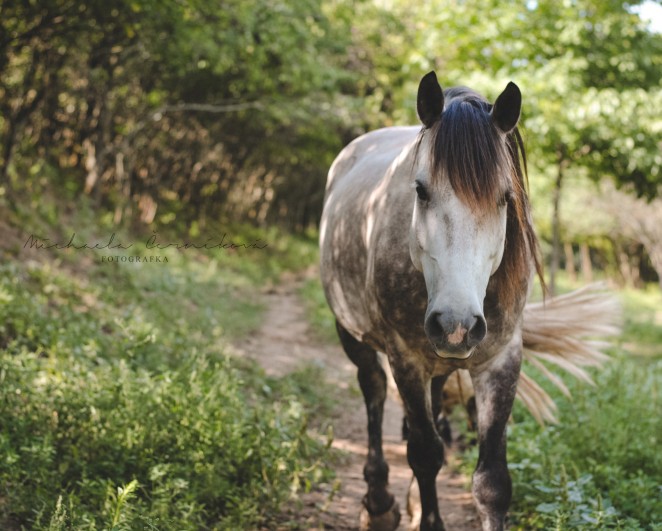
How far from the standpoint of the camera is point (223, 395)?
4098 mm

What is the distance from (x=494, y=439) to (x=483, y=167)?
48.0 inches

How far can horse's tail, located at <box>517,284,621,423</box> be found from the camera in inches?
158

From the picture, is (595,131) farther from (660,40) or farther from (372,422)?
(372,422)

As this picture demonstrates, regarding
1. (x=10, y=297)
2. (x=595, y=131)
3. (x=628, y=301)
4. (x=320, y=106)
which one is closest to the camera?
(x=10, y=297)

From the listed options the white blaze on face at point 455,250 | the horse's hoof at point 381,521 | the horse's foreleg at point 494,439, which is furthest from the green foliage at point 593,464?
the white blaze on face at point 455,250

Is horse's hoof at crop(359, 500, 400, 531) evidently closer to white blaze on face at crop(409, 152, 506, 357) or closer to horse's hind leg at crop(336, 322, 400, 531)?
horse's hind leg at crop(336, 322, 400, 531)

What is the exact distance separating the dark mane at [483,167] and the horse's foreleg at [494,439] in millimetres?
360

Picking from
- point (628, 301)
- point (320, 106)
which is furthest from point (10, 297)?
point (628, 301)

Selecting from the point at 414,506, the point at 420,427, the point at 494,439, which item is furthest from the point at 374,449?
the point at 494,439

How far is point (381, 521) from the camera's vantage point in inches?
141

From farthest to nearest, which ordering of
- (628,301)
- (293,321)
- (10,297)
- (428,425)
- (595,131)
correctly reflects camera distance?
1. (628,301)
2. (293,321)
3. (595,131)
4. (10,297)
5. (428,425)

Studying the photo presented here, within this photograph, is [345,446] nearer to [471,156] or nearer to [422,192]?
[422,192]

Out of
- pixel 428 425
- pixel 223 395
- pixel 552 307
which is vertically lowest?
pixel 223 395

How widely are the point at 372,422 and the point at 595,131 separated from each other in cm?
577
